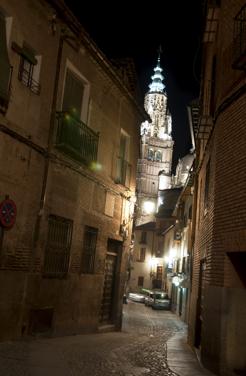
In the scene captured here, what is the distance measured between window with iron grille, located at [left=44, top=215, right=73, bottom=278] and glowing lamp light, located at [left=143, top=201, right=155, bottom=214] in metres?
75.7

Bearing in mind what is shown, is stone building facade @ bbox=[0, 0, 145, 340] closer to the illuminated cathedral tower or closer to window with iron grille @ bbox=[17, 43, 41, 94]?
window with iron grille @ bbox=[17, 43, 41, 94]

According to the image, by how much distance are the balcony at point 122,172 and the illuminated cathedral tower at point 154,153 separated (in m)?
67.6

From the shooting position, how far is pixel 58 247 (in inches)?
504

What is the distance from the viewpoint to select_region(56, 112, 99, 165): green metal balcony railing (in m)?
12.4

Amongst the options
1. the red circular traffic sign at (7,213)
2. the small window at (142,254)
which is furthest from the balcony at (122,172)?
the small window at (142,254)

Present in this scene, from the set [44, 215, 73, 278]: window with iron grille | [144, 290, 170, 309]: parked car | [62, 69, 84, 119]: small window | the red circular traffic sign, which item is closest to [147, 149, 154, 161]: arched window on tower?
[144, 290, 170, 309]: parked car

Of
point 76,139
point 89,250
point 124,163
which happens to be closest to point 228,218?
point 76,139

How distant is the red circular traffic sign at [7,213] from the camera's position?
10.0 m

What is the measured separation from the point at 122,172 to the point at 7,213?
24.8 ft

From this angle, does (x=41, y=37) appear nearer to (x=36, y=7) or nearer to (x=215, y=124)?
(x=36, y=7)

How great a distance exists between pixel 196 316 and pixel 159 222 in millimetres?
53075

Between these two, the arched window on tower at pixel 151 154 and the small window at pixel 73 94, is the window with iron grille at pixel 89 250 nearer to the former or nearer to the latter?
the small window at pixel 73 94

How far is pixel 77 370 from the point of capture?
835 centimetres

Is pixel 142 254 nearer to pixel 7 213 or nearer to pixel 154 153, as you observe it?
pixel 154 153
